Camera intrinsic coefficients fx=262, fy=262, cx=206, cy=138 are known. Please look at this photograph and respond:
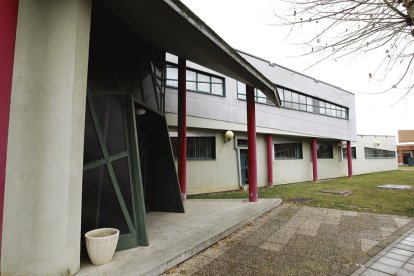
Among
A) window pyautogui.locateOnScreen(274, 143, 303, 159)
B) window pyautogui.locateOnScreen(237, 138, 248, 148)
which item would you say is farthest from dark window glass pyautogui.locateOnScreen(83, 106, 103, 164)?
window pyautogui.locateOnScreen(274, 143, 303, 159)

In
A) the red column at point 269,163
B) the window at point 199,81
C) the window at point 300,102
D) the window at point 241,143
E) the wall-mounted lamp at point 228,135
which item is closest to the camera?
the window at point 199,81

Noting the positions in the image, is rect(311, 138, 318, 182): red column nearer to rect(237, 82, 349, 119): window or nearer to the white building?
the white building

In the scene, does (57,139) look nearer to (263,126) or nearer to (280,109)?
(263,126)

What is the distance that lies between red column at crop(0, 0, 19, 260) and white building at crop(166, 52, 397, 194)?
288 inches

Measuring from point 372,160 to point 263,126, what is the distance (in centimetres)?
1904

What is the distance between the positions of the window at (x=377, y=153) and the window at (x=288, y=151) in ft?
43.1

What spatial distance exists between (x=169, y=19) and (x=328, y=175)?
19195 millimetres

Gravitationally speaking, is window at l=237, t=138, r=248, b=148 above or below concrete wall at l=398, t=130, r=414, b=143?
below

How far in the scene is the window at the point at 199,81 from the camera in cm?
1101

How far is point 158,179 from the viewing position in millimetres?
7020

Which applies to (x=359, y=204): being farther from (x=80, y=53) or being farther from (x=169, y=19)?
(x=80, y=53)

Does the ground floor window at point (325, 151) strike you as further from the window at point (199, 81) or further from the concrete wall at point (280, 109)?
the window at point (199, 81)

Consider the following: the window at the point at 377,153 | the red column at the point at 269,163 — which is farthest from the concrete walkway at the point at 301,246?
the window at the point at 377,153

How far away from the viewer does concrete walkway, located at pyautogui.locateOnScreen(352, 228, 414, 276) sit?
3.54 meters
